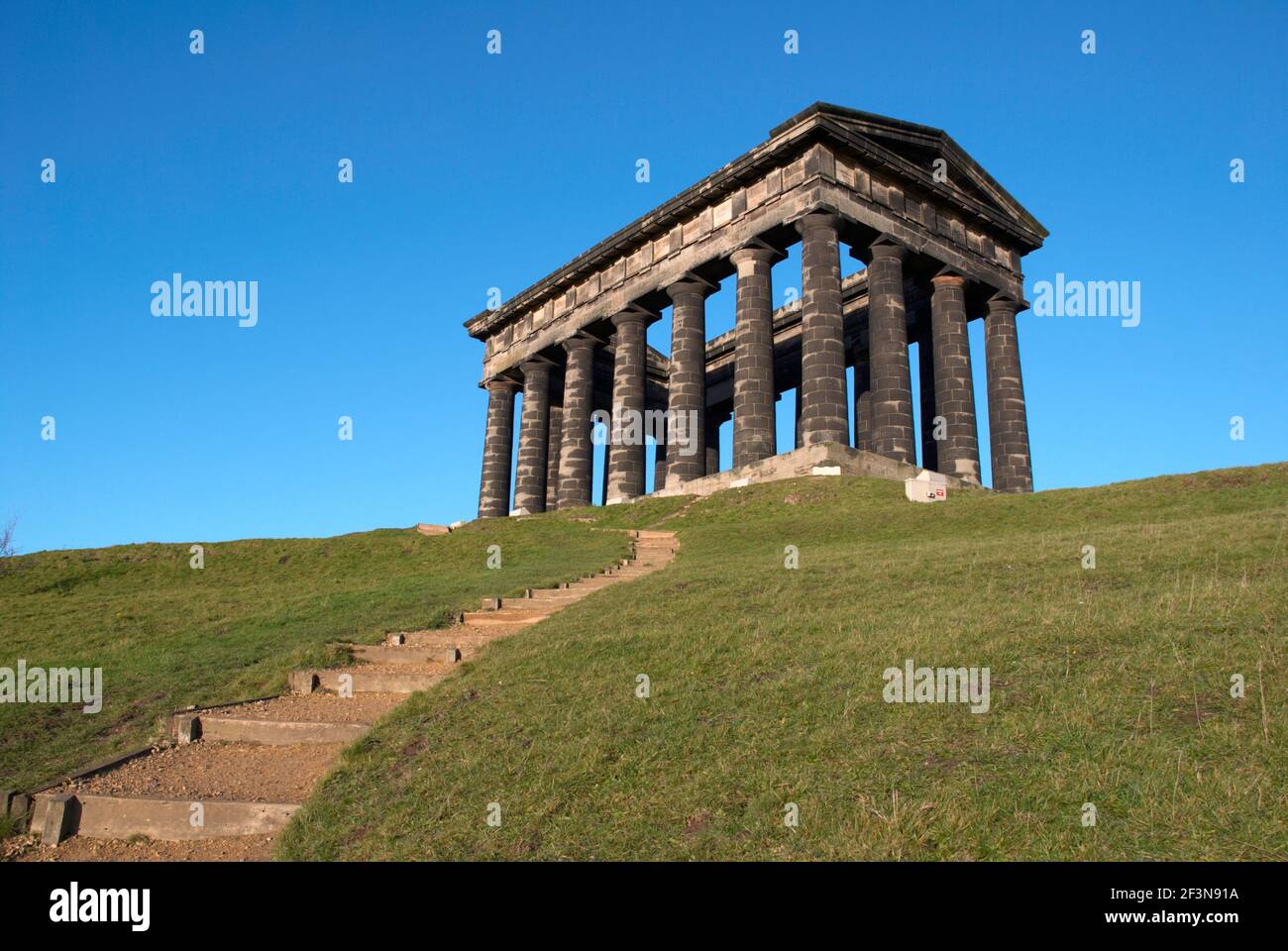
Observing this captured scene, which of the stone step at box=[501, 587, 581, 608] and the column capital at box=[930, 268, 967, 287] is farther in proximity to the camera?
the column capital at box=[930, 268, 967, 287]

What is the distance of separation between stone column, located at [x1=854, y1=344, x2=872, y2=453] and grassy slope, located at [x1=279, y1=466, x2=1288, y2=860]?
37035 mm

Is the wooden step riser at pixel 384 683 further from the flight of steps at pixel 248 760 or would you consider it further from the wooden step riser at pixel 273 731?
the wooden step riser at pixel 273 731

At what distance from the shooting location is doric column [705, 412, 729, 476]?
63.8 m

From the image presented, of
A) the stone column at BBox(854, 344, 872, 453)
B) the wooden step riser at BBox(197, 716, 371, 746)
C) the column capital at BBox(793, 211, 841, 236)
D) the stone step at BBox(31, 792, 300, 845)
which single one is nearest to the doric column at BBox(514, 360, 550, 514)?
the stone column at BBox(854, 344, 872, 453)

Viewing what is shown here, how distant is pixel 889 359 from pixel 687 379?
31.6 feet

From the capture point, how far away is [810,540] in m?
27.0

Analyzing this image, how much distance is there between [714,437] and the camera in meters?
65.2

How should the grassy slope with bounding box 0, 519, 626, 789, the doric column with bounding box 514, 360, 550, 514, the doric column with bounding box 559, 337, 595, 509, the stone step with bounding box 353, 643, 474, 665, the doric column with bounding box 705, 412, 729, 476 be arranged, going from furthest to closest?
the doric column with bounding box 705, 412, 729, 476
the doric column with bounding box 514, 360, 550, 514
the doric column with bounding box 559, 337, 595, 509
the stone step with bounding box 353, 643, 474, 665
the grassy slope with bounding box 0, 519, 626, 789

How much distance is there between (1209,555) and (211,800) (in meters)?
14.4

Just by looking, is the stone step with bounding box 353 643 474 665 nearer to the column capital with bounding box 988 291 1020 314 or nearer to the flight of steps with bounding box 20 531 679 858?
the flight of steps with bounding box 20 531 679 858

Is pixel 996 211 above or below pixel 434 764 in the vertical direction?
above

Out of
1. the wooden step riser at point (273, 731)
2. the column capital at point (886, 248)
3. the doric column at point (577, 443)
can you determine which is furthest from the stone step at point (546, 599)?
the doric column at point (577, 443)
